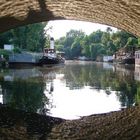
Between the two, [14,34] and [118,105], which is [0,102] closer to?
[118,105]

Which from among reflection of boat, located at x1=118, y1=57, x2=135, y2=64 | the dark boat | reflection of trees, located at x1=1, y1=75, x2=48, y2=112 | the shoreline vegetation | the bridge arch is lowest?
reflection of boat, located at x1=118, y1=57, x2=135, y2=64

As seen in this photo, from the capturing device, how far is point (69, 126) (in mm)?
8781

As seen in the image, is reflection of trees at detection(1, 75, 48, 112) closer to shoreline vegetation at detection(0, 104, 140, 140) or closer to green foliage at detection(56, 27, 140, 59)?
shoreline vegetation at detection(0, 104, 140, 140)

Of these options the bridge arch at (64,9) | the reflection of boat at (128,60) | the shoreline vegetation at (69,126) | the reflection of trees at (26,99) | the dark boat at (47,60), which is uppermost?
the bridge arch at (64,9)

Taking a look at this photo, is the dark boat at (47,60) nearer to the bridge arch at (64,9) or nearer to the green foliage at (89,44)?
the bridge arch at (64,9)

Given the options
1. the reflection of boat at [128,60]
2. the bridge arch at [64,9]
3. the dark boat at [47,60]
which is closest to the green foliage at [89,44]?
the reflection of boat at [128,60]

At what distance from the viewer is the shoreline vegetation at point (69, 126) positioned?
7609mm

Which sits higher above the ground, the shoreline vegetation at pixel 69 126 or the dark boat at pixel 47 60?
the shoreline vegetation at pixel 69 126

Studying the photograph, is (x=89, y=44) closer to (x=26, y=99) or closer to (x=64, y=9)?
(x=64, y=9)

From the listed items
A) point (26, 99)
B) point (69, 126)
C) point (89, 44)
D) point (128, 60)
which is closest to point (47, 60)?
point (128, 60)

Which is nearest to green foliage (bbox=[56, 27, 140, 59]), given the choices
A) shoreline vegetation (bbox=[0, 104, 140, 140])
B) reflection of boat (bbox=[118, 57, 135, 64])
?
reflection of boat (bbox=[118, 57, 135, 64])

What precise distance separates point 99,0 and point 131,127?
13.0 ft

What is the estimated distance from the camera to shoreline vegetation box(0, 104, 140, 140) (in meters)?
7.61

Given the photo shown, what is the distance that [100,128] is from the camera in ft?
27.5
